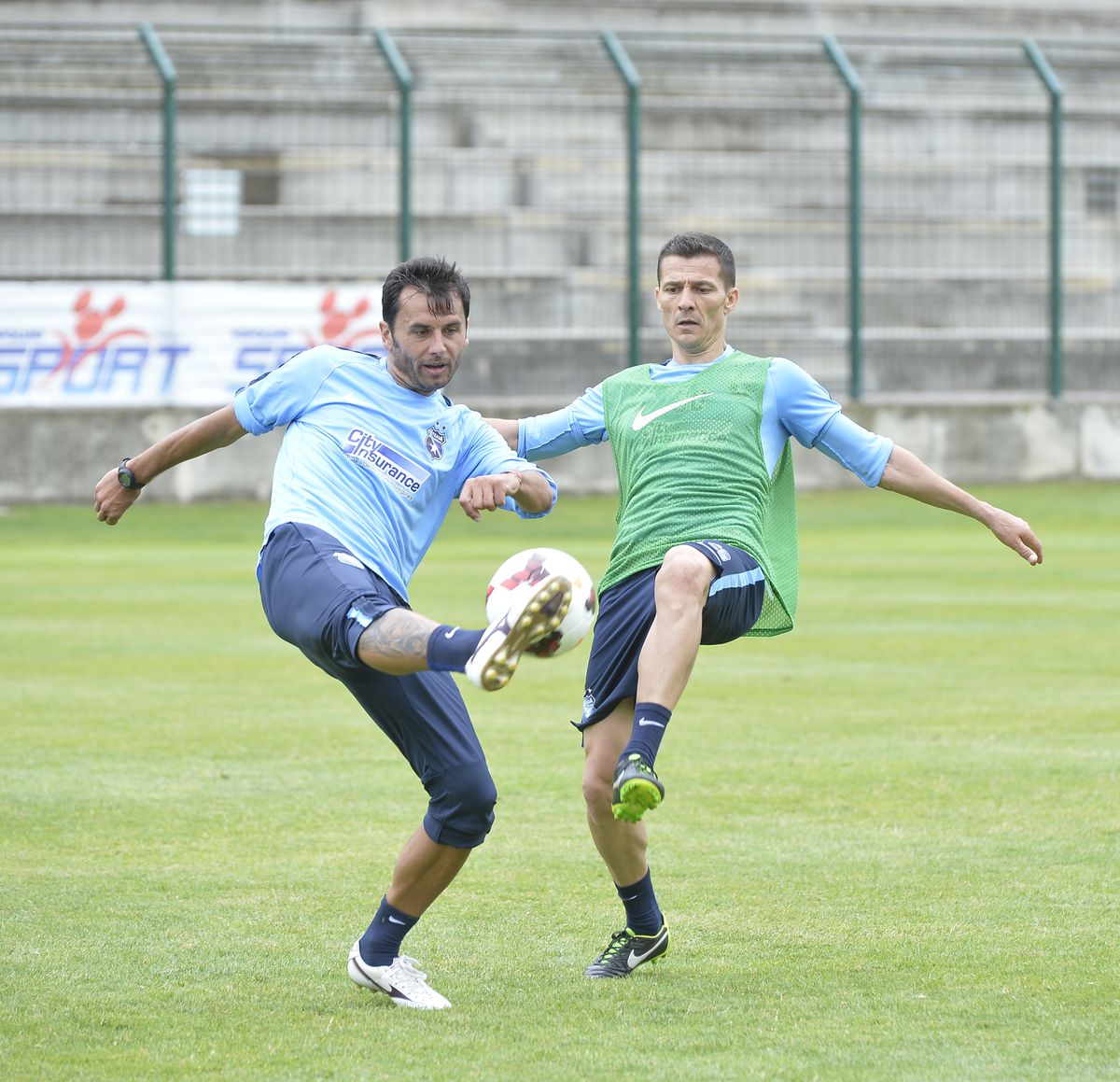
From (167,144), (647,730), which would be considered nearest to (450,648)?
(647,730)

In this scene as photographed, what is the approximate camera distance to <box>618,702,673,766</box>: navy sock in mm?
5656

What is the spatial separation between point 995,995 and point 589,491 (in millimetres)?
22818

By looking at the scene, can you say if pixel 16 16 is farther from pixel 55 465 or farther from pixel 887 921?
pixel 887 921

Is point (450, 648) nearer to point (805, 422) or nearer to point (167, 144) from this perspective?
point (805, 422)

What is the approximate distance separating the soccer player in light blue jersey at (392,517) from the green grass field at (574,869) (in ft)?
1.43

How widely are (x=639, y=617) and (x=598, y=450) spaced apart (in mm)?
21952

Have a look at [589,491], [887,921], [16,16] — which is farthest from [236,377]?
[887,921]

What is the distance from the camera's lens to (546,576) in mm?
5332

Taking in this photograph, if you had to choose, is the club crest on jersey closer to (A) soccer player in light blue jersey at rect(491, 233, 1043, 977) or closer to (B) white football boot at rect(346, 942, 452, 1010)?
(A) soccer player in light blue jersey at rect(491, 233, 1043, 977)

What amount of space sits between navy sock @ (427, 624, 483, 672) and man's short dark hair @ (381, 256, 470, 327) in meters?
1.14

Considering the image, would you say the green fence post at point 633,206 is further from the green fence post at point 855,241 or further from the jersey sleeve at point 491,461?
the jersey sleeve at point 491,461

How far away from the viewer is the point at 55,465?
26.7 m

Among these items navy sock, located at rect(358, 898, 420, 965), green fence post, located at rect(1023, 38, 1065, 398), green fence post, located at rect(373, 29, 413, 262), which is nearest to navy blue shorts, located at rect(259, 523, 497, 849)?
navy sock, located at rect(358, 898, 420, 965)

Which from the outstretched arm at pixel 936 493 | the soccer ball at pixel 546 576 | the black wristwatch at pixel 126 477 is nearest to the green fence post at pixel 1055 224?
the outstretched arm at pixel 936 493
